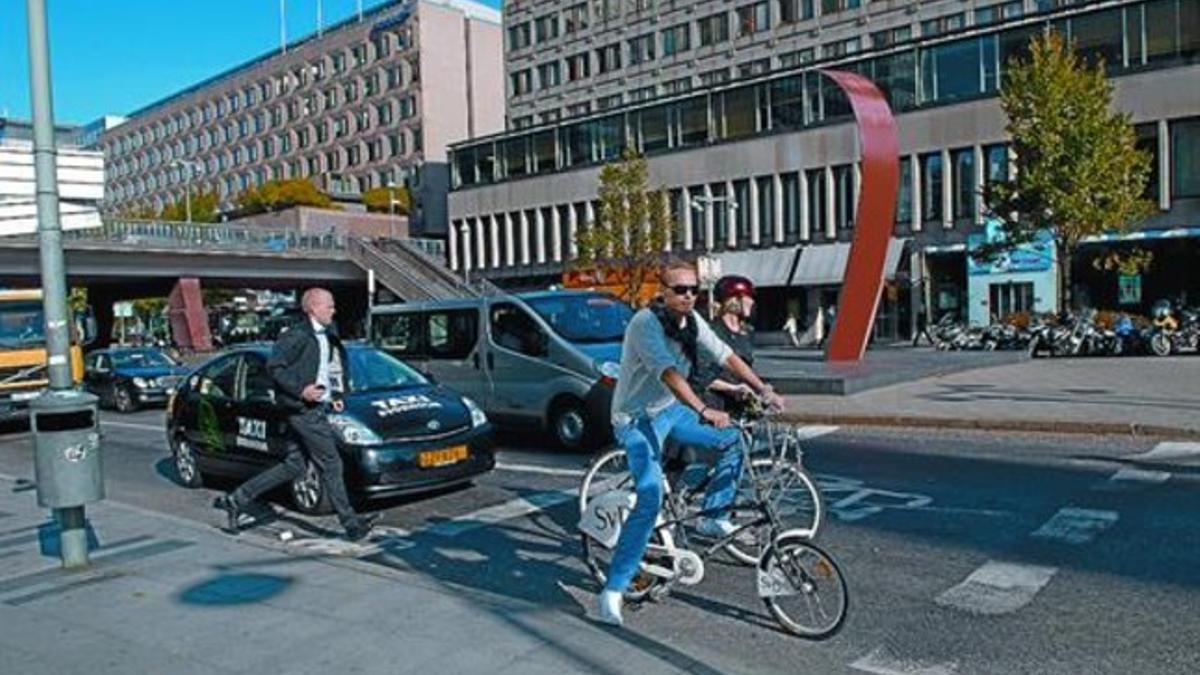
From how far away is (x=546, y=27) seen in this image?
7269cm

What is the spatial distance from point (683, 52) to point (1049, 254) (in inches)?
1296

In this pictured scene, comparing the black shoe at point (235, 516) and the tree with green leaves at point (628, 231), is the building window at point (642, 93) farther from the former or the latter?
the black shoe at point (235, 516)

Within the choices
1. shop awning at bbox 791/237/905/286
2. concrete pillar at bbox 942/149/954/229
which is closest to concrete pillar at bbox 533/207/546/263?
shop awning at bbox 791/237/905/286

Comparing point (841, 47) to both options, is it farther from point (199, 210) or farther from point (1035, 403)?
point (199, 210)

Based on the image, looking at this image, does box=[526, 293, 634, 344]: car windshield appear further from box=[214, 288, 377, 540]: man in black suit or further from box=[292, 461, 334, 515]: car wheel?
box=[214, 288, 377, 540]: man in black suit

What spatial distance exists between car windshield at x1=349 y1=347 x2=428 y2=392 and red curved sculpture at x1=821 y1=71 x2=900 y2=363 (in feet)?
38.7

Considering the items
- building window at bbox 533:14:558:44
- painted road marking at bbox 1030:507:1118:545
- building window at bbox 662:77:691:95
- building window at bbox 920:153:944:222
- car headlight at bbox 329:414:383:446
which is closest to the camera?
painted road marking at bbox 1030:507:1118:545

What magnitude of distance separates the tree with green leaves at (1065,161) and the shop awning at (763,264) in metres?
15.9

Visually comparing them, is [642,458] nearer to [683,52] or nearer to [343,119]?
[683,52]

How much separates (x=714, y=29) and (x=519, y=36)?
18.2 meters

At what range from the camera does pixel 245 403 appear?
962 centimetres

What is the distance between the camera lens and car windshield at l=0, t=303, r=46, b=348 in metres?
16.8

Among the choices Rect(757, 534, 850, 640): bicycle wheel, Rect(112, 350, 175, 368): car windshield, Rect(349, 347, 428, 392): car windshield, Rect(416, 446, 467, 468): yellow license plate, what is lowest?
Rect(757, 534, 850, 640): bicycle wheel

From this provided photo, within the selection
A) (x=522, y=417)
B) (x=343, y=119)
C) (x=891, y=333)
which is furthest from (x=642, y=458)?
(x=343, y=119)
